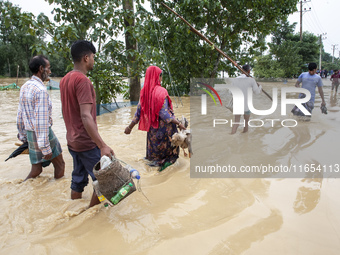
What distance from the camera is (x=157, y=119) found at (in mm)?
3635

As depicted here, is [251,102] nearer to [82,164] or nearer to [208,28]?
[82,164]

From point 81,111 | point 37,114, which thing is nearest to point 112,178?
point 81,111

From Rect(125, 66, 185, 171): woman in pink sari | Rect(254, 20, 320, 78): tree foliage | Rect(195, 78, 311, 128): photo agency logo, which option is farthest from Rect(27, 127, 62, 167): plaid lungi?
Rect(254, 20, 320, 78): tree foliage

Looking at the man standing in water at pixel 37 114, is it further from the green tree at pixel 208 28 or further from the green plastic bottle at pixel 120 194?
the green tree at pixel 208 28

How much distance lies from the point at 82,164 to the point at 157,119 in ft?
4.20

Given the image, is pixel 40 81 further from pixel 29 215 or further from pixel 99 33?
pixel 99 33

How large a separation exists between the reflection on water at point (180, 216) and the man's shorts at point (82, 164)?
235 mm

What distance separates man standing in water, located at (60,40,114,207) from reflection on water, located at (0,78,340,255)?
0.44 m

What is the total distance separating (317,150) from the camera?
439cm

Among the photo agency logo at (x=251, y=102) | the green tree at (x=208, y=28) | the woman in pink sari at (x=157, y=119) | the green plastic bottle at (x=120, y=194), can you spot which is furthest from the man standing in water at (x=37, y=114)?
the green tree at (x=208, y=28)

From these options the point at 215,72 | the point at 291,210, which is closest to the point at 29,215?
the point at 291,210

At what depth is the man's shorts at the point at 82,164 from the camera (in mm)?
2525

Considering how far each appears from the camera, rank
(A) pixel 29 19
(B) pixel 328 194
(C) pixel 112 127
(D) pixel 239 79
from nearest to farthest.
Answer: (B) pixel 328 194 < (D) pixel 239 79 < (A) pixel 29 19 < (C) pixel 112 127

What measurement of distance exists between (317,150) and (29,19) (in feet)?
20.9
